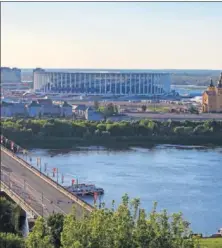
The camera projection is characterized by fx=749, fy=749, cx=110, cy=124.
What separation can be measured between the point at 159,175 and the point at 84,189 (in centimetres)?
113

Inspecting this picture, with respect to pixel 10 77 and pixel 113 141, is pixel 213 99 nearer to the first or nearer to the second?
pixel 113 141

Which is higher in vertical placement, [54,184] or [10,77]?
[10,77]

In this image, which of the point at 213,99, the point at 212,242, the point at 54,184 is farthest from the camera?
the point at 213,99

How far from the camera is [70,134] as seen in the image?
11.6 meters

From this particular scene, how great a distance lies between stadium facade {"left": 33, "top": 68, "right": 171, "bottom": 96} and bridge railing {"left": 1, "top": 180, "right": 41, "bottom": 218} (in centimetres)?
1362

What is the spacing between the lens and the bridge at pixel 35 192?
558cm

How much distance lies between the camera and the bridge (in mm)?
5582

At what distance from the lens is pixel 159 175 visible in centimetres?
753

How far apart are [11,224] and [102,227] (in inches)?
85.5

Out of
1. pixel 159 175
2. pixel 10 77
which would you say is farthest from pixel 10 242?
pixel 10 77

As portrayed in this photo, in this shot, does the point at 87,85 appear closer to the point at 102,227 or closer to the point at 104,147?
the point at 104,147

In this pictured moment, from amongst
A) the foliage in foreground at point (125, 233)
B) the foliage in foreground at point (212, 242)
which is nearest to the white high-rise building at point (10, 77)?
the foliage in foreground at point (212, 242)

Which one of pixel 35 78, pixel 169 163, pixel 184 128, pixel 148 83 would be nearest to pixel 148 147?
pixel 184 128

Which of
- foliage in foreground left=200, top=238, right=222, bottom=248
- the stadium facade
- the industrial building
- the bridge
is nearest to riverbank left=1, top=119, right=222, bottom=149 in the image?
the industrial building
